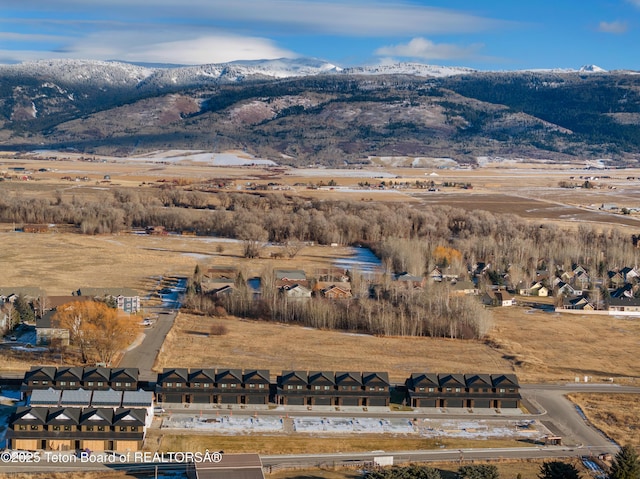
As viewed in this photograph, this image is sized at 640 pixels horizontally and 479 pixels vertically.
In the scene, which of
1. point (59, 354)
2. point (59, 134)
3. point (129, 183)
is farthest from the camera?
point (59, 134)

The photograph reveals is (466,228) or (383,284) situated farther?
(466,228)

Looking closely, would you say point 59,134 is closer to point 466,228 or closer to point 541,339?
point 466,228

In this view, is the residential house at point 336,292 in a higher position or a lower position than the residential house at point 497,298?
higher

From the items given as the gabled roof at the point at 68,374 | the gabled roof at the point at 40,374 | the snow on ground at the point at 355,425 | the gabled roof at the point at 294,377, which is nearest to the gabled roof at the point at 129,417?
the snow on ground at the point at 355,425

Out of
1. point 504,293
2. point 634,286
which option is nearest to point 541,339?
→ point 504,293

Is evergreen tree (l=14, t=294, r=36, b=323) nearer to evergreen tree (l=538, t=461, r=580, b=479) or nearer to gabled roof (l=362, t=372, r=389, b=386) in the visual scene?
gabled roof (l=362, t=372, r=389, b=386)

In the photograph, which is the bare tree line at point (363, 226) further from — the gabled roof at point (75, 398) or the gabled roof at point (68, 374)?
the gabled roof at point (75, 398)

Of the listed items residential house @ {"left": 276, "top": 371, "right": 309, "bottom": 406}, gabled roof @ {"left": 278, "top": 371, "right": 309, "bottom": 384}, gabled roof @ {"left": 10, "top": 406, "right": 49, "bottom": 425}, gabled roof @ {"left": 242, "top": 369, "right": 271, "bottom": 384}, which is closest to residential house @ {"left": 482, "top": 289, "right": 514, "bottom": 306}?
gabled roof @ {"left": 278, "top": 371, "right": 309, "bottom": 384}
